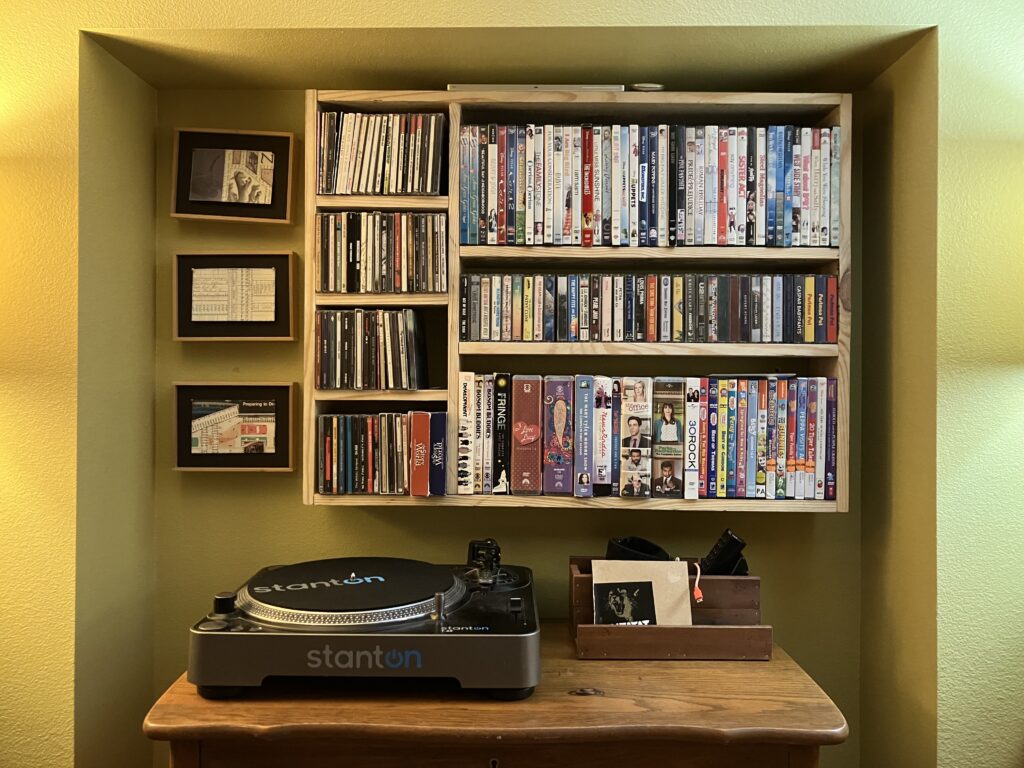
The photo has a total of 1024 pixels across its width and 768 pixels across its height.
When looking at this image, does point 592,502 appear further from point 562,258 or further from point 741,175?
point 741,175

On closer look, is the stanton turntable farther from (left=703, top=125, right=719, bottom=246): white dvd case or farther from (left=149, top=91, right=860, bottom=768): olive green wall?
(left=703, top=125, right=719, bottom=246): white dvd case

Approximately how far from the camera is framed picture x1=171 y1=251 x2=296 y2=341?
2004 mm

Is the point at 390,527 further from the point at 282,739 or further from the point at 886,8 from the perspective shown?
the point at 886,8

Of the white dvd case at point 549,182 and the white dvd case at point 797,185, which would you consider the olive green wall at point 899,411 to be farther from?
the white dvd case at point 549,182

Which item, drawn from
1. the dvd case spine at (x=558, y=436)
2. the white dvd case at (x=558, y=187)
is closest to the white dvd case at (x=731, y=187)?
the white dvd case at (x=558, y=187)

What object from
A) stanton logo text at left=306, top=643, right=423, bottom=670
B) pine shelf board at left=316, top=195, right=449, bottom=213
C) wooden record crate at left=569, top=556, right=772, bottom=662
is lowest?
wooden record crate at left=569, top=556, right=772, bottom=662

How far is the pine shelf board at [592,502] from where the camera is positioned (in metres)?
1.78

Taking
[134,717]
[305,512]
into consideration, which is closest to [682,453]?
[305,512]

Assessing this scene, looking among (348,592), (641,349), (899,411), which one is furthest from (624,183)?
(348,592)

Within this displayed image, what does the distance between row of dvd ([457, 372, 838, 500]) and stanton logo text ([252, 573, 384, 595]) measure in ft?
0.97

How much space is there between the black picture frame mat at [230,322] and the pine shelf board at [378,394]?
0.27 m

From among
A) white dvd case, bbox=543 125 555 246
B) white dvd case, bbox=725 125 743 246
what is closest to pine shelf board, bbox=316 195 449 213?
white dvd case, bbox=543 125 555 246

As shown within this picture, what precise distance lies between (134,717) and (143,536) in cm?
40

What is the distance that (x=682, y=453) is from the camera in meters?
1.80
